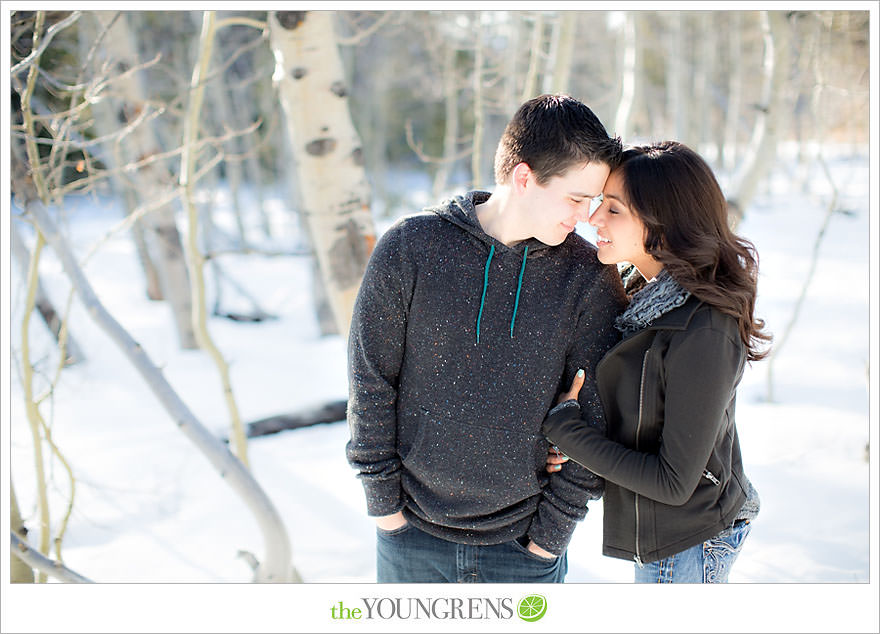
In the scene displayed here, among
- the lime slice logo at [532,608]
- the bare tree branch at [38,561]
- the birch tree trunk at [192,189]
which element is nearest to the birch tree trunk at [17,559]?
the bare tree branch at [38,561]

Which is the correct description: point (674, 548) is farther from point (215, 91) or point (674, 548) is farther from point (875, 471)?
point (215, 91)

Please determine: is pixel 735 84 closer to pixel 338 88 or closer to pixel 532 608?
pixel 338 88

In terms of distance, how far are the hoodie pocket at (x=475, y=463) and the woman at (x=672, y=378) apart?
0.08 meters

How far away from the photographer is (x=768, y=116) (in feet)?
12.3

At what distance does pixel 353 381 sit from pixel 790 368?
466 centimetres

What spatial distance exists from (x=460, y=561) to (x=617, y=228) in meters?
0.90

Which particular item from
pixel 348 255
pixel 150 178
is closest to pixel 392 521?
pixel 348 255

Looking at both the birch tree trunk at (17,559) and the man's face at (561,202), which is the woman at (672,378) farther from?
the birch tree trunk at (17,559)

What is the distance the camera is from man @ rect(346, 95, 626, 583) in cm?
157

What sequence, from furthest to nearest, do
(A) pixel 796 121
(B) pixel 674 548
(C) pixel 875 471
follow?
(A) pixel 796 121 < (C) pixel 875 471 < (B) pixel 674 548

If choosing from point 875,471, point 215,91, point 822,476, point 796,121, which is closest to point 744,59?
point 796,121

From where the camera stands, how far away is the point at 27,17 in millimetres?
2707

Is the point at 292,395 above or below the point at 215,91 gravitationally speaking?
below

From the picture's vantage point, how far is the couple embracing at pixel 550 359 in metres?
1.50
